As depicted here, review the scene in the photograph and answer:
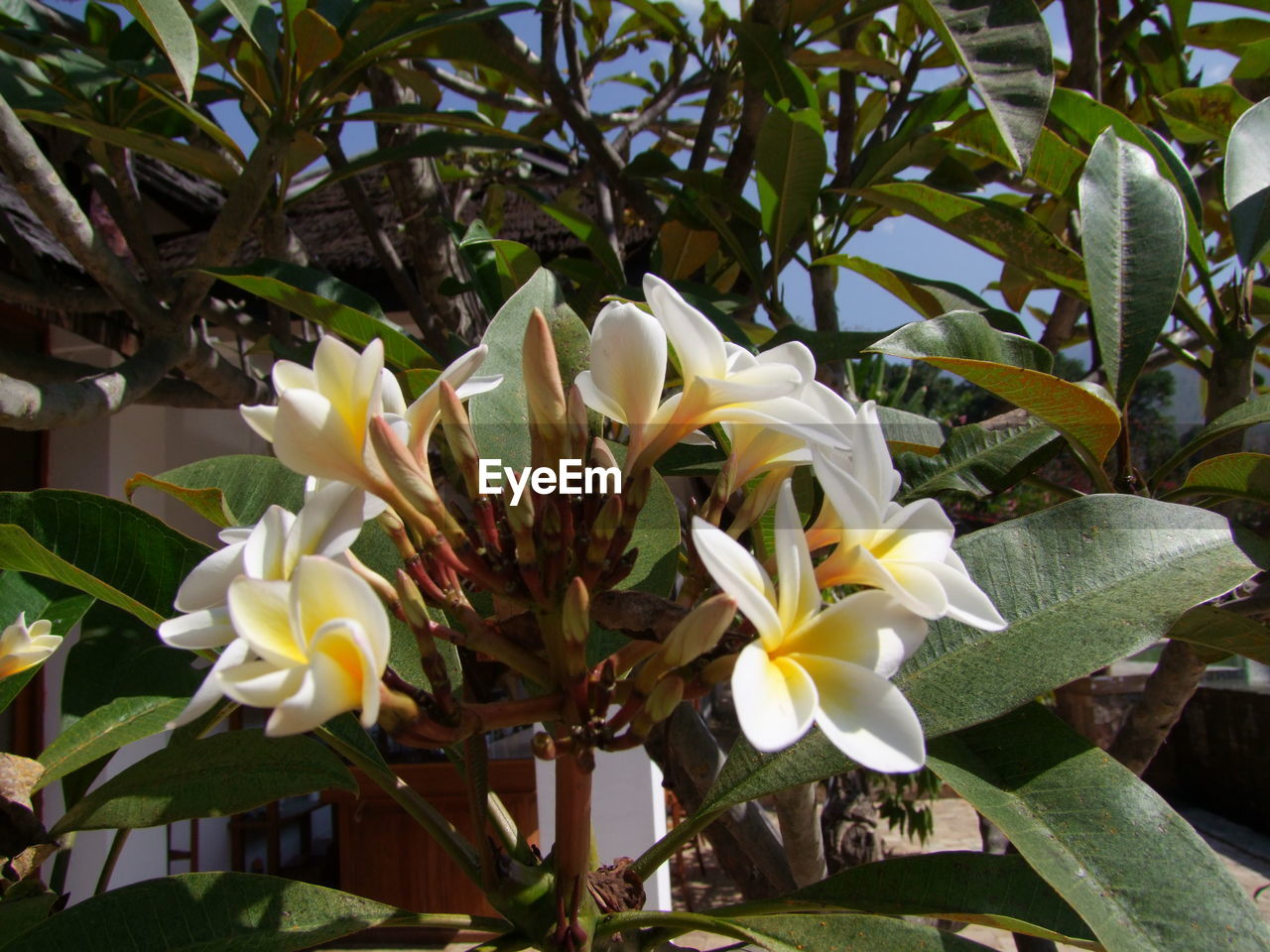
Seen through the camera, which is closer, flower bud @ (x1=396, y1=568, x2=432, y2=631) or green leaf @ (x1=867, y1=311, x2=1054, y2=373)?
flower bud @ (x1=396, y1=568, x2=432, y2=631)

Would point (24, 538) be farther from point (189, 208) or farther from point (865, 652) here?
point (189, 208)

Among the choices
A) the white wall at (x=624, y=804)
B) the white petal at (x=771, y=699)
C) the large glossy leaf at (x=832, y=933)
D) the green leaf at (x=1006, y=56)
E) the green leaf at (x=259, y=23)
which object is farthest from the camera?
the white wall at (x=624, y=804)

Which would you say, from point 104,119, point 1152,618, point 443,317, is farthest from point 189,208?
point 1152,618

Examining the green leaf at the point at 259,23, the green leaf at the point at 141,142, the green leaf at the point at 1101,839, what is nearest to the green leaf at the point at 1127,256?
the green leaf at the point at 1101,839

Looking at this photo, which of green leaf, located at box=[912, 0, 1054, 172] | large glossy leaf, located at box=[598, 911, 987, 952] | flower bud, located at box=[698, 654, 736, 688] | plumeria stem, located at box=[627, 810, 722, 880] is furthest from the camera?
green leaf, located at box=[912, 0, 1054, 172]

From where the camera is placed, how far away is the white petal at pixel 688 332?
49 cm

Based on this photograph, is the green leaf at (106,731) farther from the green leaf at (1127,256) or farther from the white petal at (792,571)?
the green leaf at (1127,256)

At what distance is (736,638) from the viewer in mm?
504

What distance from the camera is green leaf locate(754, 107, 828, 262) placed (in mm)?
1221

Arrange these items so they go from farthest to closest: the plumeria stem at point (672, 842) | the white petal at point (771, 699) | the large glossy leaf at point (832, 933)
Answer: the plumeria stem at point (672, 842) < the large glossy leaf at point (832, 933) < the white petal at point (771, 699)

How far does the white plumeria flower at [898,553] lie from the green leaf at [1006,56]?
0.53 metres

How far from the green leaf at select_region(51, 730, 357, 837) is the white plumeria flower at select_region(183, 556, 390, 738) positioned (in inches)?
13.7

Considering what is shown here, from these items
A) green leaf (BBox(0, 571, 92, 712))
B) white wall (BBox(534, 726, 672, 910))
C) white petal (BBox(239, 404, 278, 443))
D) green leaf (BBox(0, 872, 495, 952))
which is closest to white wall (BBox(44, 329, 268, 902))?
white wall (BBox(534, 726, 672, 910))

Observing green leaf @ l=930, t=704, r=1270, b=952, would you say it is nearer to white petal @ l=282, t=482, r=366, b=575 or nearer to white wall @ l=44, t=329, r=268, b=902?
white petal @ l=282, t=482, r=366, b=575
